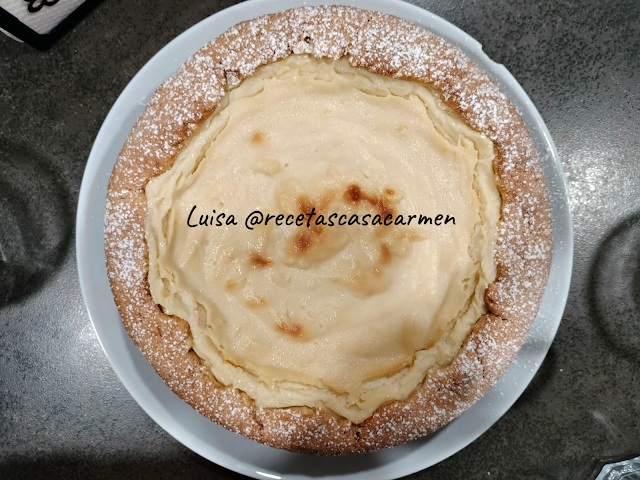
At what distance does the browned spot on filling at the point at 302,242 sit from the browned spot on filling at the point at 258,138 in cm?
27

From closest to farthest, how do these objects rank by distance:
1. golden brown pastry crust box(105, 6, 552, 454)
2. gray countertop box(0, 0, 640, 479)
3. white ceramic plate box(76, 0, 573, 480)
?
golden brown pastry crust box(105, 6, 552, 454)
white ceramic plate box(76, 0, 573, 480)
gray countertop box(0, 0, 640, 479)

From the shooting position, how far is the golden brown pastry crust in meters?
1.19

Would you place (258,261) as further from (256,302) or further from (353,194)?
(353,194)

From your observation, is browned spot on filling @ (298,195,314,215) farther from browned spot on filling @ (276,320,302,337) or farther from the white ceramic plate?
the white ceramic plate

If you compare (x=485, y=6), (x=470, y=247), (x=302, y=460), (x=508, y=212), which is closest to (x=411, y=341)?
(x=470, y=247)

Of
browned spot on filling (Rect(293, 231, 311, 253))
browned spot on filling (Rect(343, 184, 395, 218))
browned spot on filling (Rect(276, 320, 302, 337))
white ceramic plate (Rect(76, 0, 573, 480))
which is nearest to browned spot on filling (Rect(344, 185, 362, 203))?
browned spot on filling (Rect(343, 184, 395, 218))

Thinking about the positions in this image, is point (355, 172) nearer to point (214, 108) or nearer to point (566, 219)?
point (214, 108)

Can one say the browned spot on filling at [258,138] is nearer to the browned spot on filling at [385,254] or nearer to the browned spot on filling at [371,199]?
the browned spot on filling at [371,199]

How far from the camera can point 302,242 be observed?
1250 millimetres

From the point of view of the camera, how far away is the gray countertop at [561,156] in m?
1.57

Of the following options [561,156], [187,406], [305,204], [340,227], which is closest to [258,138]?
[305,204]

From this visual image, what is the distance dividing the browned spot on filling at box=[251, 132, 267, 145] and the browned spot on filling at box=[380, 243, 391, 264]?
43cm

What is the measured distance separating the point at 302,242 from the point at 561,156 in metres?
0.99

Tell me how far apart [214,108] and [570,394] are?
1.50 meters
